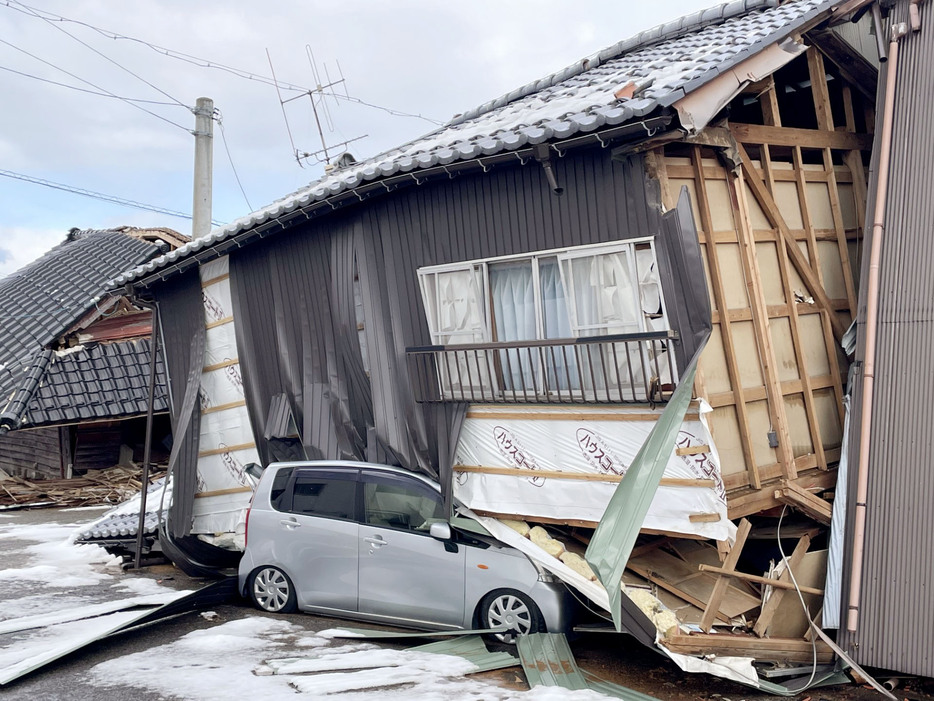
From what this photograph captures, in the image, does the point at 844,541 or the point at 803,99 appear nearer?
the point at 844,541

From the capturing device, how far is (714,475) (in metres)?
6.75

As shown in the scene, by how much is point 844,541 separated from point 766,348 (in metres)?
1.86

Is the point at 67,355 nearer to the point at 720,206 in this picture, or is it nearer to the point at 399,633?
the point at 399,633

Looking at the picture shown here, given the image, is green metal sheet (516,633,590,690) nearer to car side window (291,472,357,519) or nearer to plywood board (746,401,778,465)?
Answer: car side window (291,472,357,519)

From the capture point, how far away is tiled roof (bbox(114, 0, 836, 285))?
6.76 m

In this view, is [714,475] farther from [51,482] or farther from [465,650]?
[51,482]

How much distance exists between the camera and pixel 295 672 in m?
6.64

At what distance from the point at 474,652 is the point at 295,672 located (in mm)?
1546

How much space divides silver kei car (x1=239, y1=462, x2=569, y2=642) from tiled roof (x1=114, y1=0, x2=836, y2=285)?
9.86 ft

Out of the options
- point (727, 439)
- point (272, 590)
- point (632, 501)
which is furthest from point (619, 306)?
point (272, 590)

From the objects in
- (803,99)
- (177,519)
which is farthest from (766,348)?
(177,519)

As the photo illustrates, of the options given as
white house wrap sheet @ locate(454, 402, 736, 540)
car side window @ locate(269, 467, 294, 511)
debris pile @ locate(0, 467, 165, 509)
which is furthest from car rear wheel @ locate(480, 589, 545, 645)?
debris pile @ locate(0, 467, 165, 509)

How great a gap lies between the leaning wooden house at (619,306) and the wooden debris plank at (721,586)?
25 millimetres

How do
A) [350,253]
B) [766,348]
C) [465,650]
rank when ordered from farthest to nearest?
[350,253] < [766,348] < [465,650]
